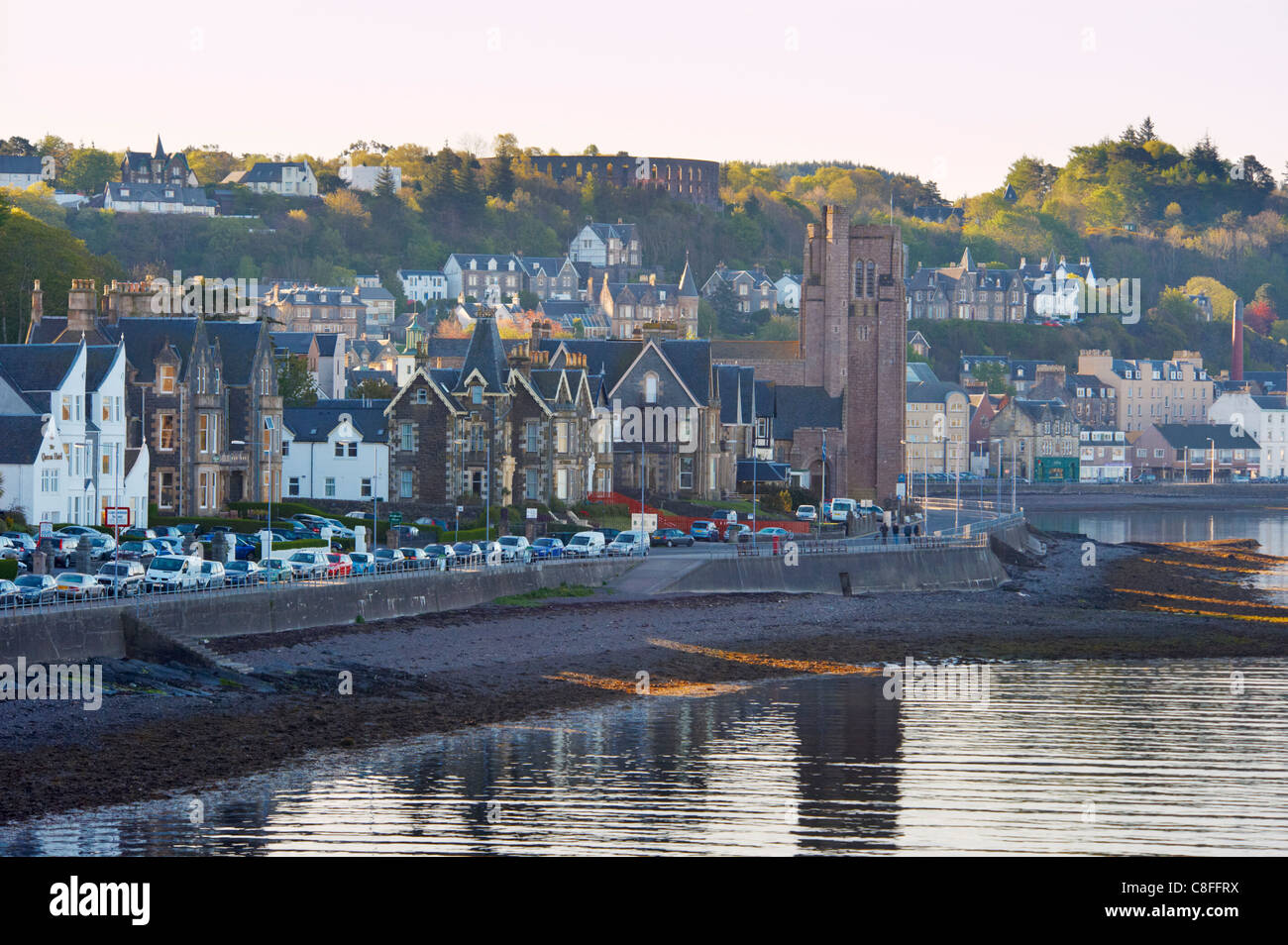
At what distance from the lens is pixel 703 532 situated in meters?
84.6

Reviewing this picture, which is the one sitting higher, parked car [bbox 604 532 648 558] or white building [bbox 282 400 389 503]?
white building [bbox 282 400 389 503]

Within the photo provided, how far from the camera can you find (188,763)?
37406mm

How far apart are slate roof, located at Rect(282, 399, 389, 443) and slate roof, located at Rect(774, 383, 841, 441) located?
3814 centimetres

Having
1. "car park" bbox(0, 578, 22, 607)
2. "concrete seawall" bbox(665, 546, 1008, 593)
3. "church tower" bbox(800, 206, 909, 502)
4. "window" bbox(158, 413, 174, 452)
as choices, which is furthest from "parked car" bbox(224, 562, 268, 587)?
"church tower" bbox(800, 206, 909, 502)

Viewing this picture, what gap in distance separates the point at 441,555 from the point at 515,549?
3.94m

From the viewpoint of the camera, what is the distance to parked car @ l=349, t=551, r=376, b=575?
201 ft

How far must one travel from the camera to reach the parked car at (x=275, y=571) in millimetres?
55625

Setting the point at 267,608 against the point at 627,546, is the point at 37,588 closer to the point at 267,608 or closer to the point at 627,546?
the point at 267,608

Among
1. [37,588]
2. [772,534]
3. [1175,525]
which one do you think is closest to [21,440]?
[37,588]

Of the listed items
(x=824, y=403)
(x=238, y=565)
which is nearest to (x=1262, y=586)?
(x=824, y=403)

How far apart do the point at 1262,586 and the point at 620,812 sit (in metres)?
60.9

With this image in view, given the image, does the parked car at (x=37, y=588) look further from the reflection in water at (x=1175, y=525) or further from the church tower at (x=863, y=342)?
the reflection in water at (x=1175, y=525)

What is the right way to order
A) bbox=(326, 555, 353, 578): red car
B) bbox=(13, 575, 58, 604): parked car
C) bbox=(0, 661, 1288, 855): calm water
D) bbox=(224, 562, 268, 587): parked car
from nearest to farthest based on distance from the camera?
bbox=(0, 661, 1288, 855): calm water, bbox=(13, 575, 58, 604): parked car, bbox=(224, 562, 268, 587): parked car, bbox=(326, 555, 353, 578): red car

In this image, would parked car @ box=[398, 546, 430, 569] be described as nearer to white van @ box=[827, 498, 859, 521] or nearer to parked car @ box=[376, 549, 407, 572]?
parked car @ box=[376, 549, 407, 572]
